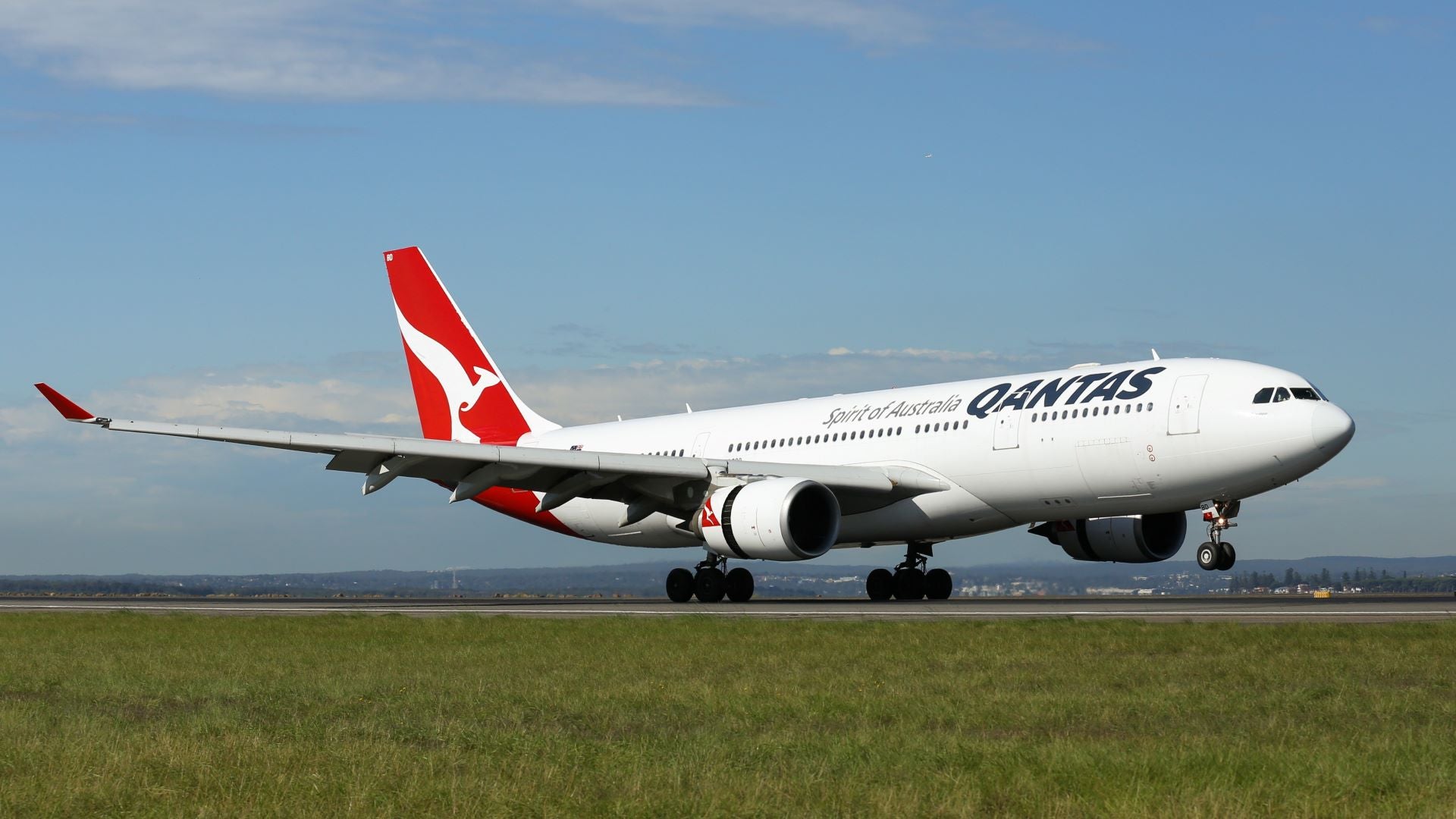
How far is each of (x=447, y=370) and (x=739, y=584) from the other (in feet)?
40.0

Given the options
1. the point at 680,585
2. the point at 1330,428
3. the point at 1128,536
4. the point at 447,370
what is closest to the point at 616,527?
the point at 680,585

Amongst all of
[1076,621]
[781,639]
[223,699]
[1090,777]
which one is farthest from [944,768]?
[1076,621]

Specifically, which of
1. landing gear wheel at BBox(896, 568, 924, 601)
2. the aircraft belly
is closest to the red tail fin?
the aircraft belly

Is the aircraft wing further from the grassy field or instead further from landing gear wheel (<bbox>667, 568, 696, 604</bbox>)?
the grassy field

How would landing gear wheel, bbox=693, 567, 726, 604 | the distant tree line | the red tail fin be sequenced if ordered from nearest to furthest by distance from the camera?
landing gear wheel, bbox=693, 567, 726, 604
the red tail fin
the distant tree line

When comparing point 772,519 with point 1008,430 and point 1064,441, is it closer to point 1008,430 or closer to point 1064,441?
point 1008,430

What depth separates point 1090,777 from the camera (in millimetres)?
7531

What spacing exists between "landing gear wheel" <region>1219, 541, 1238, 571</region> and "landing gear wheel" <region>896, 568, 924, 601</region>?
7.50 metres

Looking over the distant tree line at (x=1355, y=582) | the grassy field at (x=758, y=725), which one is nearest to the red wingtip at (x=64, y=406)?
the grassy field at (x=758, y=725)

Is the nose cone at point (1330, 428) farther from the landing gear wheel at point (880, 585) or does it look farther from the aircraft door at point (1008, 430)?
the landing gear wheel at point (880, 585)

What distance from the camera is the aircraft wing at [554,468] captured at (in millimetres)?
28266

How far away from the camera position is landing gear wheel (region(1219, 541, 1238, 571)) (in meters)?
24.4

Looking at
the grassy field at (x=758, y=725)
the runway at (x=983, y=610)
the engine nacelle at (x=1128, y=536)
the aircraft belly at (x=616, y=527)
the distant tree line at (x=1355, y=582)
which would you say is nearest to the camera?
the grassy field at (x=758, y=725)

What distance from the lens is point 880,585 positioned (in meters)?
32.0
